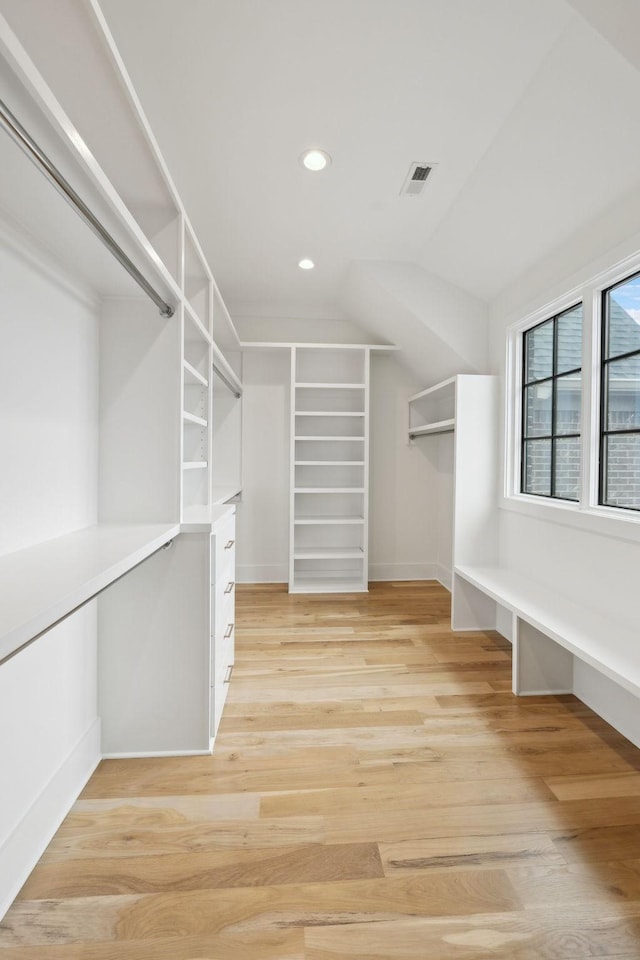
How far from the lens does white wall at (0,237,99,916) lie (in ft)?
3.90

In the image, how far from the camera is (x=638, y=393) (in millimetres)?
1995

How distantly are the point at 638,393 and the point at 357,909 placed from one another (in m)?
2.12

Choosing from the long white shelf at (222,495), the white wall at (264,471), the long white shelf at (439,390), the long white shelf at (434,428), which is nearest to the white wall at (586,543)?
the long white shelf at (439,390)

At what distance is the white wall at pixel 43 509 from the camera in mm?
1189

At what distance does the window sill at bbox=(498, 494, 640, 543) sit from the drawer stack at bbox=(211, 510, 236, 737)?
5.57 feet

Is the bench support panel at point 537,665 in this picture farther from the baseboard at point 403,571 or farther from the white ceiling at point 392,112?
the baseboard at point 403,571

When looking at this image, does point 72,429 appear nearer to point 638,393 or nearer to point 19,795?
point 19,795

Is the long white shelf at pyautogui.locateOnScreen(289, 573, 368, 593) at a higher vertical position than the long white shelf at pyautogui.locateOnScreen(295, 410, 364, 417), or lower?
lower

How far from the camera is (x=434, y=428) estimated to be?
368 centimetres

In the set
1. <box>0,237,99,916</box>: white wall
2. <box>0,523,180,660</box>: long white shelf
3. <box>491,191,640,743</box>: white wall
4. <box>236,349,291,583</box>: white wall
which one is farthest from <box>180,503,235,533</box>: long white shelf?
<box>236,349,291,583</box>: white wall

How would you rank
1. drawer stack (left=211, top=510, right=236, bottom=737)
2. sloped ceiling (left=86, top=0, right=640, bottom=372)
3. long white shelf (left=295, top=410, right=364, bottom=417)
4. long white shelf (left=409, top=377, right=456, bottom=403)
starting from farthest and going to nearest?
long white shelf (left=295, top=410, right=364, bottom=417) < long white shelf (left=409, top=377, right=456, bottom=403) < drawer stack (left=211, top=510, right=236, bottom=737) < sloped ceiling (left=86, top=0, right=640, bottom=372)

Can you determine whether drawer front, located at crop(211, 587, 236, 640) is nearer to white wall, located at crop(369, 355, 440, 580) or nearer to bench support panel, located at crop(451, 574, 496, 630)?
bench support panel, located at crop(451, 574, 496, 630)

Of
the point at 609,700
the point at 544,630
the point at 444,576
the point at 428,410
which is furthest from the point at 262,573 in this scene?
the point at 609,700

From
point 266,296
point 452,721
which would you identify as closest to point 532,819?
point 452,721
